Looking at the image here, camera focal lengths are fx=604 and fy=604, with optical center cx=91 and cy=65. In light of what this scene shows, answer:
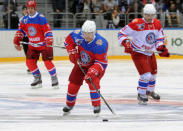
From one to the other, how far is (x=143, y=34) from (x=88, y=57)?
163 centimetres

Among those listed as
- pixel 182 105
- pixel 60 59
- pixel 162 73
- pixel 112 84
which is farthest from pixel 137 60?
pixel 60 59

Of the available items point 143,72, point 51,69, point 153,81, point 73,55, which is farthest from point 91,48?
point 51,69

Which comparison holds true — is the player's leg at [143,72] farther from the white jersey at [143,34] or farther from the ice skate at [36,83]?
the ice skate at [36,83]

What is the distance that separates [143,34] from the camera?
28.5 ft

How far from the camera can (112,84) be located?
35.8 ft

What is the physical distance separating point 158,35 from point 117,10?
8438mm

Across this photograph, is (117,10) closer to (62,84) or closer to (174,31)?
(174,31)

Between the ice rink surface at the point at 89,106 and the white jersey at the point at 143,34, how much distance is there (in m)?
0.83

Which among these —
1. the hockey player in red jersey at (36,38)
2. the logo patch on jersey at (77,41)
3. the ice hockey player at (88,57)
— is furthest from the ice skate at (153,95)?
the logo patch on jersey at (77,41)

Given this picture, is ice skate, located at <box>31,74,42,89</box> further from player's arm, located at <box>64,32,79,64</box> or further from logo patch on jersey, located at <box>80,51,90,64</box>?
logo patch on jersey, located at <box>80,51,90,64</box>

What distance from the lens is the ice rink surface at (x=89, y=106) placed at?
258 inches

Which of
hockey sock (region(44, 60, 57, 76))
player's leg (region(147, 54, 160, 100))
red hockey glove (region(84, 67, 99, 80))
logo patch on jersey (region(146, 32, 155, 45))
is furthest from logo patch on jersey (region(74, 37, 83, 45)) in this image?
hockey sock (region(44, 60, 57, 76))

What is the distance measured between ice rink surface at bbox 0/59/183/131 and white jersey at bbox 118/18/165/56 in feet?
2.72

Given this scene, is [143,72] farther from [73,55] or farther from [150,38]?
[73,55]
